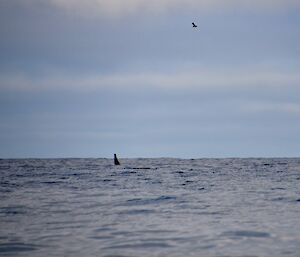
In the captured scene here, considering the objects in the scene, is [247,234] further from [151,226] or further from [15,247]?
[15,247]

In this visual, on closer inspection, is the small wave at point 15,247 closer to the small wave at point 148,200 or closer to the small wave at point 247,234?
the small wave at point 247,234

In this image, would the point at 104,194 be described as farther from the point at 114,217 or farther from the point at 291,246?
the point at 291,246

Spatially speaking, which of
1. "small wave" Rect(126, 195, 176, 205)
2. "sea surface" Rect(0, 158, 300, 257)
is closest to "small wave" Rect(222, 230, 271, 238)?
"sea surface" Rect(0, 158, 300, 257)

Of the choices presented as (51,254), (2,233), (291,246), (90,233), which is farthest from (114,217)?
(291,246)

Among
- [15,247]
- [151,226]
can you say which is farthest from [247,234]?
[15,247]

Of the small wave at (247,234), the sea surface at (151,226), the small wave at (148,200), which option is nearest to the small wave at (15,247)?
the sea surface at (151,226)

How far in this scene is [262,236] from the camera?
11.8m

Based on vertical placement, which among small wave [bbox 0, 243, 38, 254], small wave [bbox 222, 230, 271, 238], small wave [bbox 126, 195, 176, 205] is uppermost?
small wave [bbox 222, 230, 271, 238]

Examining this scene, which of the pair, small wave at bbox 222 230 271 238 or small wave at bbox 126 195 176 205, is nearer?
small wave at bbox 222 230 271 238

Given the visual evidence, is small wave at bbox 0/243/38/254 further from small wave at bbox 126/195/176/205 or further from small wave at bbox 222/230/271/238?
small wave at bbox 126/195/176/205

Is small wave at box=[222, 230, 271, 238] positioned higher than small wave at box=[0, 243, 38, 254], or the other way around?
small wave at box=[222, 230, 271, 238]

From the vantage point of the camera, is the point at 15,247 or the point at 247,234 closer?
the point at 15,247

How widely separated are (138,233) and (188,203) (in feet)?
25.6

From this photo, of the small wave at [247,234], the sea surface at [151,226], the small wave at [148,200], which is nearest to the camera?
the sea surface at [151,226]
